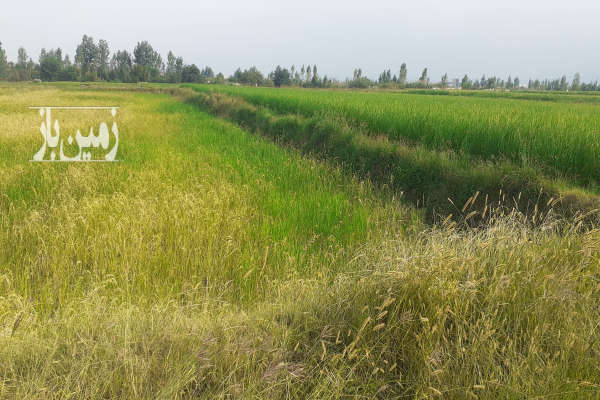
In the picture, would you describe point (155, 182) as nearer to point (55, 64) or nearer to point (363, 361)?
point (363, 361)

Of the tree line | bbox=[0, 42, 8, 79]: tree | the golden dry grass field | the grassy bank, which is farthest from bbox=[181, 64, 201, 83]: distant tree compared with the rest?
the golden dry grass field

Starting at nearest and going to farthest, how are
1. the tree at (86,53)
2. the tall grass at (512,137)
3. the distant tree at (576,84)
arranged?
the tall grass at (512,137) < the distant tree at (576,84) < the tree at (86,53)

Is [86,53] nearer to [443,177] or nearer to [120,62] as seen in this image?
[120,62]

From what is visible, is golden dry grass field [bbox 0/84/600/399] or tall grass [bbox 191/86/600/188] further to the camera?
tall grass [bbox 191/86/600/188]

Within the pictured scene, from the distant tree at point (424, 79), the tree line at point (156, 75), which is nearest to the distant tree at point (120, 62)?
the tree line at point (156, 75)

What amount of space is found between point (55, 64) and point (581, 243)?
88.2 m

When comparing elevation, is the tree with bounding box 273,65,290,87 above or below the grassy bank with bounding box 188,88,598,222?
above

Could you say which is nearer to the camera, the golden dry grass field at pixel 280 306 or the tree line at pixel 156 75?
the golden dry grass field at pixel 280 306

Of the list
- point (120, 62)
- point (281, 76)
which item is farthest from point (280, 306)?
point (120, 62)

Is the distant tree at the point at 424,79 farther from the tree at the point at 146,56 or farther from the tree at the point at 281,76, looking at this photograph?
the tree at the point at 146,56

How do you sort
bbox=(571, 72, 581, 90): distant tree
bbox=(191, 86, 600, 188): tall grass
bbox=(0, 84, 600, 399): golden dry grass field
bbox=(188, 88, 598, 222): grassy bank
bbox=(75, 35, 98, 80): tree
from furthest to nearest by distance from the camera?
bbox=(75, 35, 98, 80): tree < bbox=(571, 72, 581, 90): distant tree < bbox=(191, 86, 600, 188): tall grass < bbox=(188, 88, 598, 222): grassy bank < bbox=(0, 84, 600, 399): golden dry grass field

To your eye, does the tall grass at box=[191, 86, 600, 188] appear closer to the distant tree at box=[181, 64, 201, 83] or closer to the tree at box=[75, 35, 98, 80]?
the distant tree at box=[181, 64, 201, 83]

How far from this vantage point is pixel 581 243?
290 cm

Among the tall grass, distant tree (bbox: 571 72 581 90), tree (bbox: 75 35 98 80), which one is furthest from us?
tree (bbox: 75 35 98 80)
